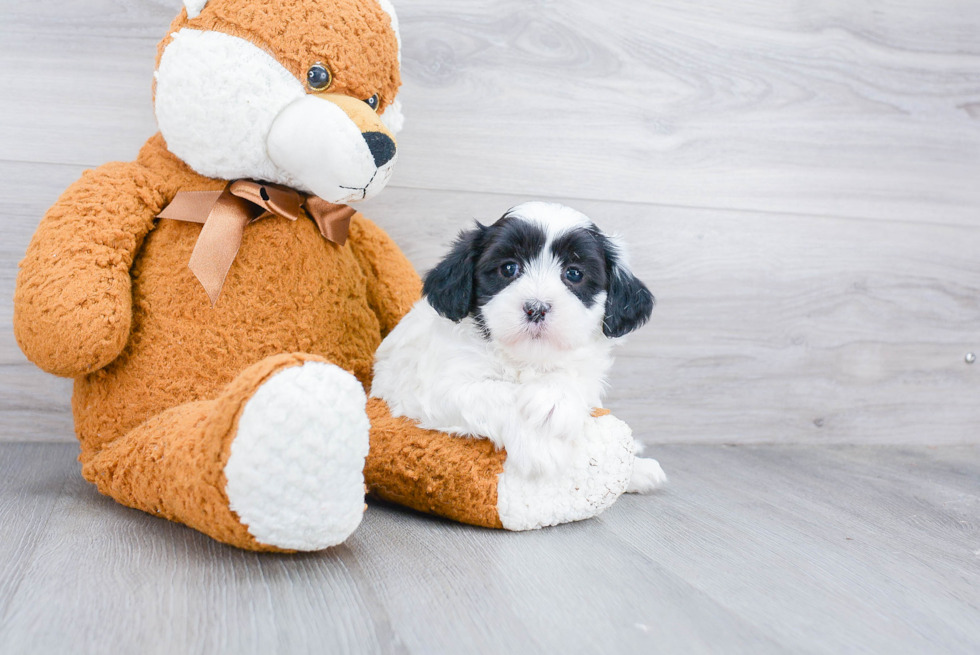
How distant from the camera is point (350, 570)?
91 centimetres

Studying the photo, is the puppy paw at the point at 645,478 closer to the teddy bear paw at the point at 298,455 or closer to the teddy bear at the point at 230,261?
the teddy bear at the point at 230,261

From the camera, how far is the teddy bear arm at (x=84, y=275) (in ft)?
3.36

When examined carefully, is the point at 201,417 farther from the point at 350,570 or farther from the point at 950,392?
the point at 950,392

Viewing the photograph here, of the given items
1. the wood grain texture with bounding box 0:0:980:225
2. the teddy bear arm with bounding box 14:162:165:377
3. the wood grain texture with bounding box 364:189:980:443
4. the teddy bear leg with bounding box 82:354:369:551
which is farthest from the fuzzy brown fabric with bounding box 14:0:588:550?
the wood grain texture with bounding box 364:189:980:443

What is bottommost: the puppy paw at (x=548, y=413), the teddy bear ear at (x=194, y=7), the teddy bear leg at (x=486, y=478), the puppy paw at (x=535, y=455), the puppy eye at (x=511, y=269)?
the teddy bear leg at (x=486, y=478)

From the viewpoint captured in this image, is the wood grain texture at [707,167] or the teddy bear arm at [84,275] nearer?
the teddy bear arm at [84,275]

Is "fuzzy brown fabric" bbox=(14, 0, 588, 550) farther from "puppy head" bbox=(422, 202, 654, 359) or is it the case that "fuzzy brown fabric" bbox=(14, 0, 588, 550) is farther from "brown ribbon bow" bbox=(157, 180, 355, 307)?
"puppy head" bbox=(422, 202, 654, 359)

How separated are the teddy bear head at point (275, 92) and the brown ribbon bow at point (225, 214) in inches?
1.3

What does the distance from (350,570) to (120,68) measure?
1102 mm

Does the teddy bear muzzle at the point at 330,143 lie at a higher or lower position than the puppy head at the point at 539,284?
higher

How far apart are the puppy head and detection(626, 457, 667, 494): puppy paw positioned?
0.33 meters

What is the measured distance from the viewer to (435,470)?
1.09m

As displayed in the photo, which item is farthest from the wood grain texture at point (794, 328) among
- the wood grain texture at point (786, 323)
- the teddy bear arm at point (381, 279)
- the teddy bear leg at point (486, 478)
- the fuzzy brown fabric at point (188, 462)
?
the fuzzy brown fabric at point (188, 462)

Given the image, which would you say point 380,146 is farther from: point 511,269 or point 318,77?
point 511,269
